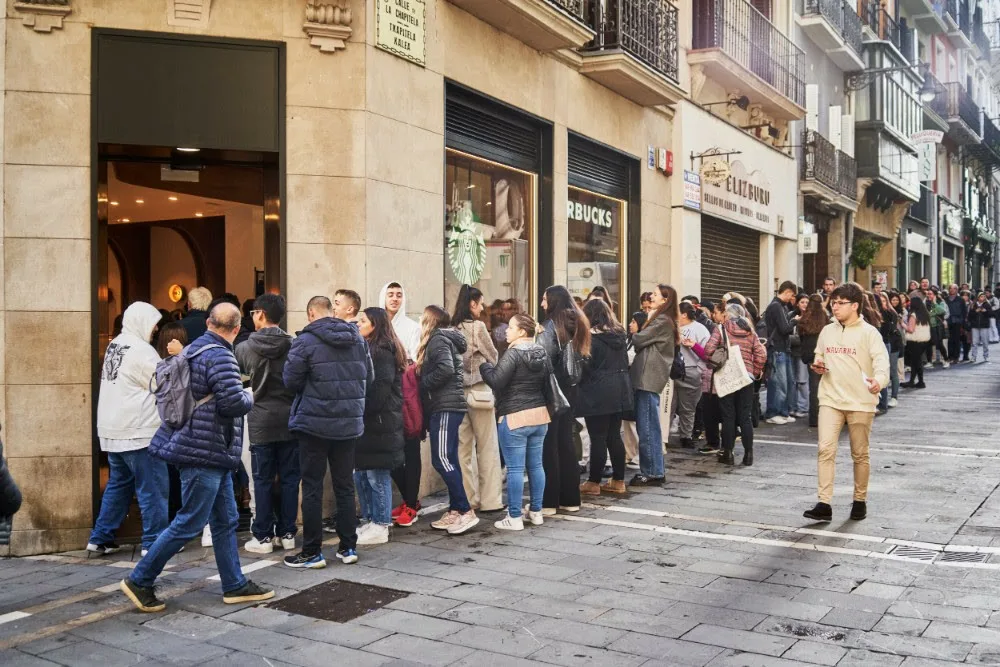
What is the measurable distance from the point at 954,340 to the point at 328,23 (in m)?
20.5

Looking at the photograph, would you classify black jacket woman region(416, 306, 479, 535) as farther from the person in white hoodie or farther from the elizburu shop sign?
the elizburu shop sign

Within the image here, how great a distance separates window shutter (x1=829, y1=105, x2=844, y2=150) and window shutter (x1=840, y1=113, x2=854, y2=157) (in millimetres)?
60

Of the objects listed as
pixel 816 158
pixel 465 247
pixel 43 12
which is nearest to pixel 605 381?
pixel 465 247

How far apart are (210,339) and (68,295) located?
2586 millimetres

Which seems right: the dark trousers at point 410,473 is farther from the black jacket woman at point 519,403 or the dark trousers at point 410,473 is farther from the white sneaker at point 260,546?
the white sneaker at point 260,546

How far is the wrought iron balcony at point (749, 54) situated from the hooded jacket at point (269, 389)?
37.9ft

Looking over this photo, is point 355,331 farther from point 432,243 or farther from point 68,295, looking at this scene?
point 432,243

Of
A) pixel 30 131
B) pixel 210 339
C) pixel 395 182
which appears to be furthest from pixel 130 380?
pixel 395 182

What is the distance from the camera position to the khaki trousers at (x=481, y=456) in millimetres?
8344

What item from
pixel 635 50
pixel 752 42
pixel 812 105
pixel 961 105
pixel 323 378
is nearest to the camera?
pixel 323 378

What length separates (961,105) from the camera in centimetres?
3884

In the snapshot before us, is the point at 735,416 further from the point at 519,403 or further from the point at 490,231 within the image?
the point at 519,403

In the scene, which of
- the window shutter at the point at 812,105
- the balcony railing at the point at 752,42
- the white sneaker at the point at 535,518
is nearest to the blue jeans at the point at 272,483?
the white sneaker at the point at 535,518

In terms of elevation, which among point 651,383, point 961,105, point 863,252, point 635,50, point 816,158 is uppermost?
point 961,105
